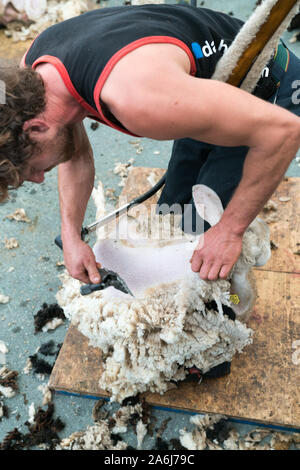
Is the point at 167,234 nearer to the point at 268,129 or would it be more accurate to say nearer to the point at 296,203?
the point at 268,129

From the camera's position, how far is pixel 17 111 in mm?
1231

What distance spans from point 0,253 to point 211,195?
1506 mm

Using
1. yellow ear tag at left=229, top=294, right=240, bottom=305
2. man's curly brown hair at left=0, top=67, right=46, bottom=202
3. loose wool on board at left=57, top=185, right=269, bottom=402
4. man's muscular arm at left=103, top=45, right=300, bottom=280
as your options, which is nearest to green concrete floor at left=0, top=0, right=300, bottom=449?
loose wool on board at left=57, top=185, right=269, bottom=402

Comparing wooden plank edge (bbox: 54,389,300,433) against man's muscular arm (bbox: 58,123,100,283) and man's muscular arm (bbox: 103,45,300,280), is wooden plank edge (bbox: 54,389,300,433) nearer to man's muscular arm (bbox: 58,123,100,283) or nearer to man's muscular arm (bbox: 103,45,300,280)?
man's muscular arm (bbox: 58,123,100,283)

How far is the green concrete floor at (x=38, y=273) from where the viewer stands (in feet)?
5.86

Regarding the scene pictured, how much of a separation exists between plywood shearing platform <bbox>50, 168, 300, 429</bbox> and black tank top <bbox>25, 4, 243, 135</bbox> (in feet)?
3.48

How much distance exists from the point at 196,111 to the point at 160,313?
0.69 m

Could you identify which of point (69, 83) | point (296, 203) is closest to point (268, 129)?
point (69, 83)

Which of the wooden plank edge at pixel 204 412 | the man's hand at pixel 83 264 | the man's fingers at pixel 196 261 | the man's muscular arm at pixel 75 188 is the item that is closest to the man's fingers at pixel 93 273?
the man's hand at pixel 83 264

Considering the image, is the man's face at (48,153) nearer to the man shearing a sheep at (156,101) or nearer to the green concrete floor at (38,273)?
the man shearing a sheep at (156,101)

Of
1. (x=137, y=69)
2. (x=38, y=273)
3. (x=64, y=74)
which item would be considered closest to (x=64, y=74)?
(x=64, y=74)

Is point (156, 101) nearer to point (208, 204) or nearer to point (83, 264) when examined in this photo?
point (208, 204)

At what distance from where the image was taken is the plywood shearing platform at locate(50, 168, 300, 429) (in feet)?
5.34

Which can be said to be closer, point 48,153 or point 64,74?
point 64,74
